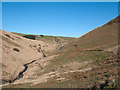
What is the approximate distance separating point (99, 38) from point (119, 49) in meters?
15.5

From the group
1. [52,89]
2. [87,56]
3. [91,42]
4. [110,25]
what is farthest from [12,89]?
[110,25]

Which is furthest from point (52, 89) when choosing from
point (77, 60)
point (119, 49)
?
point (119, 49)

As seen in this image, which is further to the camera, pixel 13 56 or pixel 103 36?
pixel 13 56

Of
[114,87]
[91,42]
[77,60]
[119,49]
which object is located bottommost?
[114,87]

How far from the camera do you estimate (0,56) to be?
34.0 meters

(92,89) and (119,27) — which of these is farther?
(119,27)

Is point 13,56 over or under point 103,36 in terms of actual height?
under

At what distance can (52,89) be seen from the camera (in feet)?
42.2

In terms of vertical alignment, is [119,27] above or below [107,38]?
above

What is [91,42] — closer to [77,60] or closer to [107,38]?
[107,38]

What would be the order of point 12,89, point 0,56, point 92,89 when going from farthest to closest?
point 0,56 → point 12,89 → point 92,89

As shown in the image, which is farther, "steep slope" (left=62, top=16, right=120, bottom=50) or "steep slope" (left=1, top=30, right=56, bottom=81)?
"steep slope" (left=62, top=16, right=120, bottom=50)

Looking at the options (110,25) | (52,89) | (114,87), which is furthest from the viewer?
(110,25)

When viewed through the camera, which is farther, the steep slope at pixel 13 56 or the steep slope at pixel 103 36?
the steep slope at pixel 103 36
